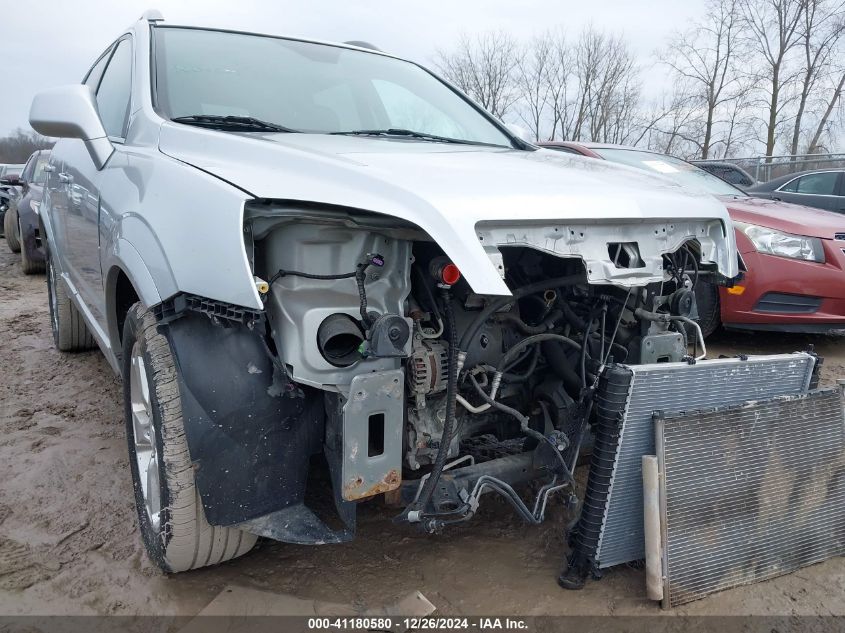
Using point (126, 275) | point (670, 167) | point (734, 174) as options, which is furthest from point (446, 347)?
point (734, 174)

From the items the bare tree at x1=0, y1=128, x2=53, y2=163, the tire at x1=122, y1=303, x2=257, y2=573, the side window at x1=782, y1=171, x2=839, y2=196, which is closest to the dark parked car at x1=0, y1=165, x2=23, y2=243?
the tire at x1=122, y1=303, x2=257, y2=573

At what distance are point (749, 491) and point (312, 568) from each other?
4.88 feet

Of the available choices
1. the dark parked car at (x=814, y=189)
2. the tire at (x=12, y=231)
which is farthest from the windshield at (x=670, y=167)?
the tire at (x=12, y=231)

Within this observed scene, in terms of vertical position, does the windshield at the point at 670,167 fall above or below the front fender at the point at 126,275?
above

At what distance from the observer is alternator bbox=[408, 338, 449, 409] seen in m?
1.75

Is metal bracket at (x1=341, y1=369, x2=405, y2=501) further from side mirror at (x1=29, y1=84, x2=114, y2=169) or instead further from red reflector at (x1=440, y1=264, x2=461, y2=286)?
side mirror at (x1=29, y1=84, x2=114, y2=169)

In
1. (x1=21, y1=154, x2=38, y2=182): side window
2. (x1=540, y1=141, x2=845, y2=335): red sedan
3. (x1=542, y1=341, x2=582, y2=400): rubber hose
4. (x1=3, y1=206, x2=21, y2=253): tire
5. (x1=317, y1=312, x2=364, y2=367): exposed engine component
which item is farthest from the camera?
(x1=3, y1=206, x2=21, y2=253): tire

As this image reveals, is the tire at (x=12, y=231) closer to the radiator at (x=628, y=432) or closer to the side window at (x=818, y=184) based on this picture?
the radiator at (x=628, y=432)

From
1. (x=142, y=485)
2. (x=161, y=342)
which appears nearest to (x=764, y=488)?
(x=161, y=342)

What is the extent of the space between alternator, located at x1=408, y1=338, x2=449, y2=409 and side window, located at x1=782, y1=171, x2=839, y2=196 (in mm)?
8520

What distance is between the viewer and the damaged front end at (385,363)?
157 cm

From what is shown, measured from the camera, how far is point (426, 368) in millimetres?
1762

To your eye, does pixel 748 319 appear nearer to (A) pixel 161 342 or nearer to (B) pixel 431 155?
(B) pixel 431 155

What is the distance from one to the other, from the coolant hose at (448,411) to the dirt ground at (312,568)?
402 millimetres
